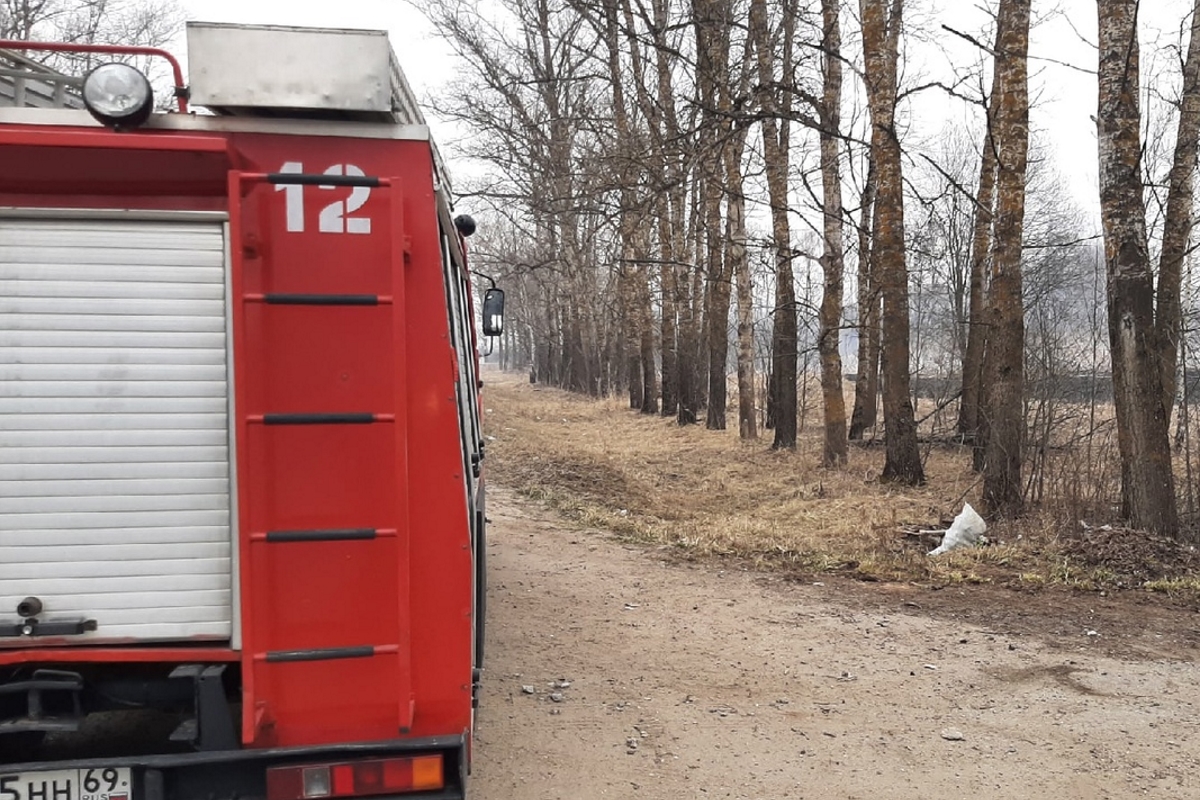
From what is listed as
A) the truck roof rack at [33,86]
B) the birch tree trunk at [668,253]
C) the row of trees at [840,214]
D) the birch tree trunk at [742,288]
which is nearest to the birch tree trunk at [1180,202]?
the row of trees at [840,214]

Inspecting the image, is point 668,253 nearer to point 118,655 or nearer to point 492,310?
point 492,310

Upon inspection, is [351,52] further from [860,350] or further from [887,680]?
[860,350]

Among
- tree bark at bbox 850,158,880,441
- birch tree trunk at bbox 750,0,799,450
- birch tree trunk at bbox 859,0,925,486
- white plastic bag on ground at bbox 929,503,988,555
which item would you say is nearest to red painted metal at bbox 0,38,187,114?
white plastic bag on ground at bbox 929,503,988,555

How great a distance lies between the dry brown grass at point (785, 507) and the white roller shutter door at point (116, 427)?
236 inches

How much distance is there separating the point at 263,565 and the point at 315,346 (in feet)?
2.27

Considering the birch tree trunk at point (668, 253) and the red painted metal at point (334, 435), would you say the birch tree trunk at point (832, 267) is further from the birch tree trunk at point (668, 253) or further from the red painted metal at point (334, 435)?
the red painted metal at point (334, 435)

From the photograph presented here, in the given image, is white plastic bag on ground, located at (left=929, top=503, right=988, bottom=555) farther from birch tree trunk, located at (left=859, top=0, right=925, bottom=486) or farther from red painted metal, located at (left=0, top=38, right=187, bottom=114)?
red painted metal, located at (left=0, top=38, right=187, bottom=114)

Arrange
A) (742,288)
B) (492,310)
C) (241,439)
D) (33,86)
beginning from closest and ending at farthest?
(241,439)
(33,86)
(492,310)
(742,288)

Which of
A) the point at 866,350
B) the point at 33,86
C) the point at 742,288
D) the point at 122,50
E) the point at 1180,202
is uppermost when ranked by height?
the point at 1180,202

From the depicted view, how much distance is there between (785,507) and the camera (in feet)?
34.7

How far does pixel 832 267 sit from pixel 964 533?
646 cm

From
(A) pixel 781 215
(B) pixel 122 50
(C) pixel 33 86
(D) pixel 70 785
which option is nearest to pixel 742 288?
(A) pixel 781 215

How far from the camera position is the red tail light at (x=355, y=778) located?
8.66 feet

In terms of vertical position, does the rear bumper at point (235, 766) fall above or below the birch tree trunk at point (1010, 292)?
below
